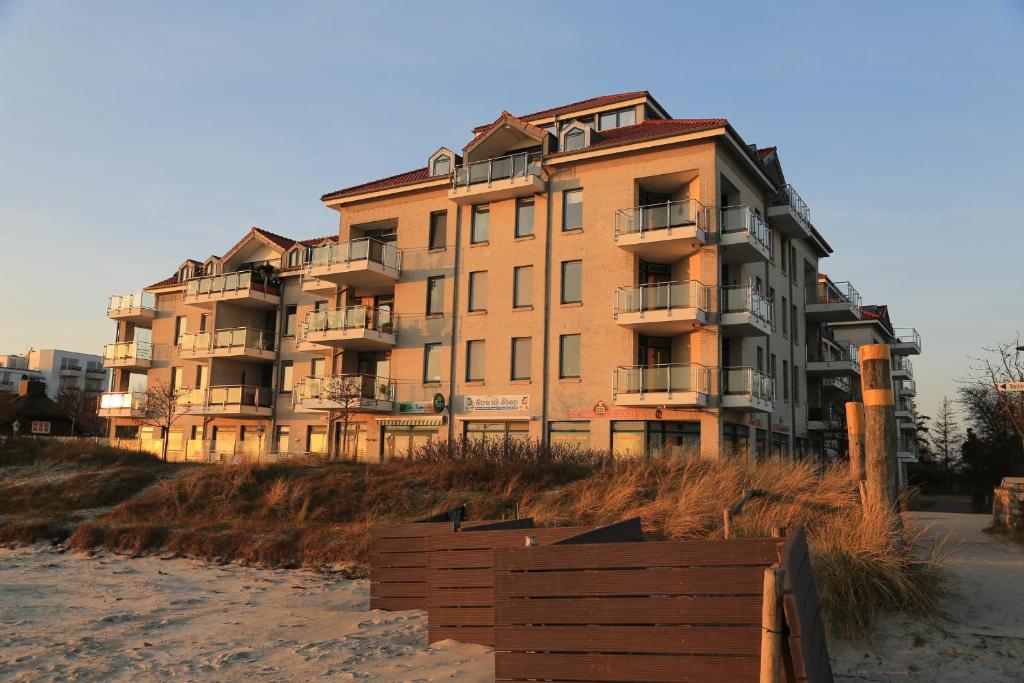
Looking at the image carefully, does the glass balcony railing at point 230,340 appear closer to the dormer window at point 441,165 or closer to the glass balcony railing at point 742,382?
the dormer window at point 441,165

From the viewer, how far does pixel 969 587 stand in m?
8.47

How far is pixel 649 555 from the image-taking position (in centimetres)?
484

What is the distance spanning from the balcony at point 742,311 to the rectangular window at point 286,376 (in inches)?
806

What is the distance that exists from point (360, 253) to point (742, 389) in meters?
15.6

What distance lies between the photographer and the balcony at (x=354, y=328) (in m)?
32.4

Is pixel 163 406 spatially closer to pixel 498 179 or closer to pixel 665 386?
pixel 498 179

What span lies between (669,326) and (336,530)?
15.6 metres

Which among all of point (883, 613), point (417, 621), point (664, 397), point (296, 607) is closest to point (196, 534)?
point (296, 607)

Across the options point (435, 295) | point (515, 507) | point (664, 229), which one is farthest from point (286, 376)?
point (515, 507)

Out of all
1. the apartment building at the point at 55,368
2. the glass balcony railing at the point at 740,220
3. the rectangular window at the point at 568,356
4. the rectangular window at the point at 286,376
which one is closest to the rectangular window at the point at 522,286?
the rectangular window at the point at 568,356

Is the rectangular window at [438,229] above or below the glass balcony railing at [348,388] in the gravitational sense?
above

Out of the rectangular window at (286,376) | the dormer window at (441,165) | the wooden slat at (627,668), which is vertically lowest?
the wooden slat at (627,668)

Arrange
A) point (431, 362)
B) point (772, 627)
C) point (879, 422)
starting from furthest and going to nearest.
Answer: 1. point (431, 362)
2. point (879, 422)
3. point (772, 627)

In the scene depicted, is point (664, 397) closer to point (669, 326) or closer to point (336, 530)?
point (669, 326)
